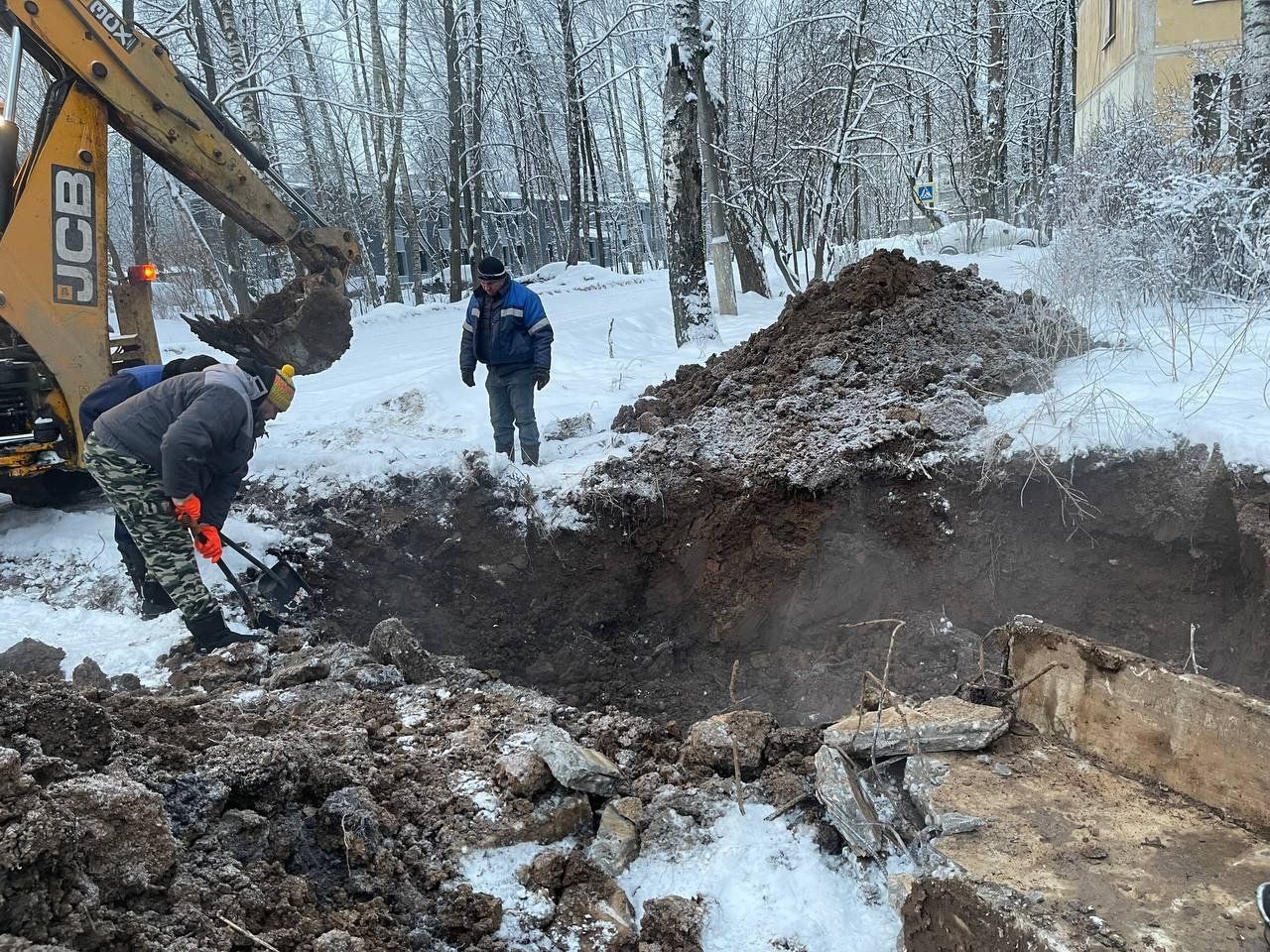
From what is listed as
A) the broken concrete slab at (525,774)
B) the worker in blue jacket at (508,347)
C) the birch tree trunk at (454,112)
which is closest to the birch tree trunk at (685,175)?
the worker in blue jacket at (508,347)

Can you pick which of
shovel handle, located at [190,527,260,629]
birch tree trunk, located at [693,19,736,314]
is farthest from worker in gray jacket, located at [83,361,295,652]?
birch tree trunk, located at [693,19,736,314]

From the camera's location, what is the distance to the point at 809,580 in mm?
5410

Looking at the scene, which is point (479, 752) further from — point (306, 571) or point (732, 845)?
point (306, 571)

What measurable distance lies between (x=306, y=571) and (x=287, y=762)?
299 centimetres

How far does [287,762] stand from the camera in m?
2.88

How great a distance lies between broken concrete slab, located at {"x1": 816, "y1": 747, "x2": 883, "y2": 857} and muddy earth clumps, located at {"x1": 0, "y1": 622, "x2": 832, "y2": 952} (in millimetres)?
164

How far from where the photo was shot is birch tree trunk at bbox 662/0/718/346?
8.86 meters

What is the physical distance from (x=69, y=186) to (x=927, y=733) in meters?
6.42

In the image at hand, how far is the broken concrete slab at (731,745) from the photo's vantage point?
10.7 ft

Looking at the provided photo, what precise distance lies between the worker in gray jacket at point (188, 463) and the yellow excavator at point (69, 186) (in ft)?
5.99

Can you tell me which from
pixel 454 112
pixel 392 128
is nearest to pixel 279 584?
pixel 454 112

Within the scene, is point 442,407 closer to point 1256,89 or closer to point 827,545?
point 827,545

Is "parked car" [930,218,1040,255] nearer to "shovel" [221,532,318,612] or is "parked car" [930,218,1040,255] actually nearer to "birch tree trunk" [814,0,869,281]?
"birch tree trunk" [814,0,869,281]

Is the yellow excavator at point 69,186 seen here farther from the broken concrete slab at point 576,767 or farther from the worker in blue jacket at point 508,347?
the broken concrete slab at point 576,767
